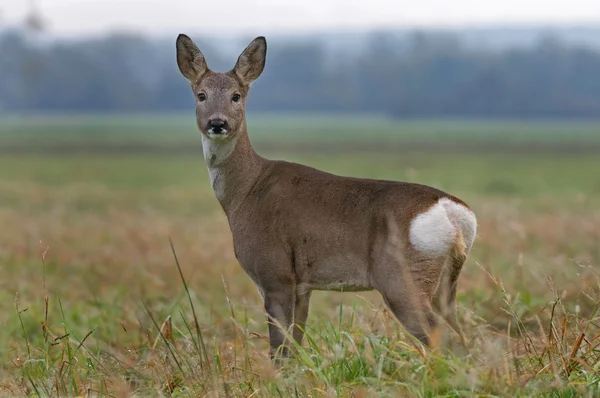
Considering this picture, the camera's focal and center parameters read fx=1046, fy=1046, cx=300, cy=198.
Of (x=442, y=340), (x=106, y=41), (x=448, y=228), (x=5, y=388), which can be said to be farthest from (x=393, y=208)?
(x=106, y=41)

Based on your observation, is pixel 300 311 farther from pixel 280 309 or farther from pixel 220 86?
pixel 220 86

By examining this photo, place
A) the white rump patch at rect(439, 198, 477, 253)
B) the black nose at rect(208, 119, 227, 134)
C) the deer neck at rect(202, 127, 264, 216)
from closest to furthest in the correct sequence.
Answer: the white rump patch at rect(439, 198, 477, 253) → the black nose at rect(208, 119, 227, 134) → the deer neck at rect(202, 127, 264, 216)

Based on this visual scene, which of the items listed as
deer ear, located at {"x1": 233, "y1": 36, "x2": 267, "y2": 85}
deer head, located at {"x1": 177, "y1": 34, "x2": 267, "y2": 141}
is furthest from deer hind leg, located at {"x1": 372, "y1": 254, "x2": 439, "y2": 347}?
deer ear, located at {"x1": 233, "y1": 36, "x2": 267, "y2": 85}

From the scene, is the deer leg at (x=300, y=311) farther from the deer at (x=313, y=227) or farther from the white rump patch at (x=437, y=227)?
the white rump patch at (x=437, y=227)

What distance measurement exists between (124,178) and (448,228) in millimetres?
35341

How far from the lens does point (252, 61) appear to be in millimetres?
7051

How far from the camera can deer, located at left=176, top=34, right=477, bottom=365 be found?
5699mm

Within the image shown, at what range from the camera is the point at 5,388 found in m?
5.88

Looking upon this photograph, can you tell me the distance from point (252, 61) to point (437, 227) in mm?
2045

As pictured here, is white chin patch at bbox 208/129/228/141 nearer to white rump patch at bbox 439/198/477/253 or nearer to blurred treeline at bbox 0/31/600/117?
white rump patch at bbox 439/198/477/253

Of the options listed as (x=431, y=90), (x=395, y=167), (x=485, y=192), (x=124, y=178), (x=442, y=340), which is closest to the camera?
(x=442, y=340)

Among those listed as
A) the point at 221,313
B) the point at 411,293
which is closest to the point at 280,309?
the point at 411,293

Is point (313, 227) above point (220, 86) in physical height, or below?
below

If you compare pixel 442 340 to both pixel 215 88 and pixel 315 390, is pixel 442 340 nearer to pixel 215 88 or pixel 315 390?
pixel 315 390
